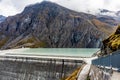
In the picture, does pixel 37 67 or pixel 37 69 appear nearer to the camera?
pixel 37 69

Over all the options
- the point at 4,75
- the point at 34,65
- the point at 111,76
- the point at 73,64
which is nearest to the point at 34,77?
the point at 34,65

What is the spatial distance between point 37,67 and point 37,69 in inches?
30.5

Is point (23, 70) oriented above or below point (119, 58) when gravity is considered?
below

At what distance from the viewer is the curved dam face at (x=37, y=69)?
2169 inches

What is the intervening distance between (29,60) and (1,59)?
55.4 ft

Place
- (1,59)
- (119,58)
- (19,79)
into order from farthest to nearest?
(1,59)
(19,79)
(119,58)

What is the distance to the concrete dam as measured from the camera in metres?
55.1

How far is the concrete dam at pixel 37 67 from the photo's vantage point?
2169 inches

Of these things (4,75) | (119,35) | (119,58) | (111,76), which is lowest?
(4,75)

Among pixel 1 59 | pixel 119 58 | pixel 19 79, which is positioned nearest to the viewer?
pixel 119 58

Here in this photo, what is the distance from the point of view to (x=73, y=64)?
5462 cm

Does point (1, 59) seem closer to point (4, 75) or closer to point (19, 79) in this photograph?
point (4, 75)

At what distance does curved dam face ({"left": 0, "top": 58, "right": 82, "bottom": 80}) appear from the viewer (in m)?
55.1

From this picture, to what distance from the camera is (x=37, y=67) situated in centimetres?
6234
